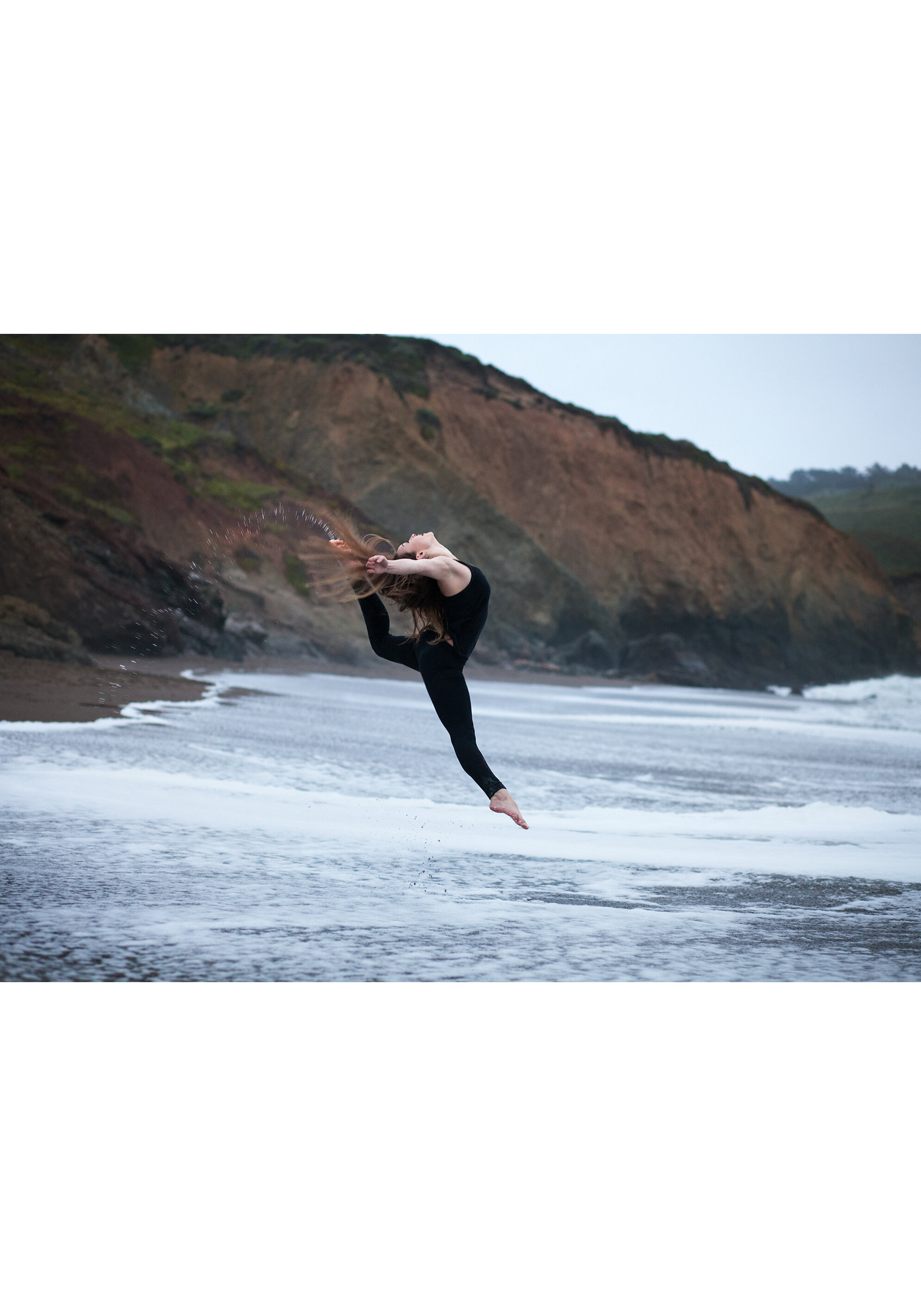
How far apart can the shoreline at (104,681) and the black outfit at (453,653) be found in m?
2.62

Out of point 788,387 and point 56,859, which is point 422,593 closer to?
point 56,859

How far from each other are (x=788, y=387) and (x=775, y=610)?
35.9ft

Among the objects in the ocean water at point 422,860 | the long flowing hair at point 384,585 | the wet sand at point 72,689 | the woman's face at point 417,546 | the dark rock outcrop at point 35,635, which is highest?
the woman's face at point 417,546

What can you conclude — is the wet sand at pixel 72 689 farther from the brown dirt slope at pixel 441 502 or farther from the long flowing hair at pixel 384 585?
the long flowing hair at pixel 384 585

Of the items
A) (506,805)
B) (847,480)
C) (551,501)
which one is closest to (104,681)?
(506,805)

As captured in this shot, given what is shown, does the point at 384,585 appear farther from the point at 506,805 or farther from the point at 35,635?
the point at 35,635

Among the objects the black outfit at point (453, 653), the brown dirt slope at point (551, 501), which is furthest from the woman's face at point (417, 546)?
the brown dirt slope at point (551, 501)

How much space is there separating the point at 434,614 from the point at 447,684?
238mm

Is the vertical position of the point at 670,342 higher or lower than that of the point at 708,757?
higher

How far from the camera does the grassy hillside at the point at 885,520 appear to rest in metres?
8.27

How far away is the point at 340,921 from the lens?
3094 millimetres

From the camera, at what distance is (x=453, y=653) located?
10.7 feet

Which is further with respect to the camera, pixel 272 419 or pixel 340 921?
pixel 272 419

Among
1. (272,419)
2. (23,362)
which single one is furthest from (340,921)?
(272,419)
